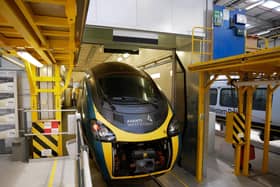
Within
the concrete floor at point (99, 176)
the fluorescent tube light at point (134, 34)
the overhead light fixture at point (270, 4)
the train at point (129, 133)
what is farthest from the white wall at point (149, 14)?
the overhead light fixture at point (270, 4)

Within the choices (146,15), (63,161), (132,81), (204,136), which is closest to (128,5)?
(146,15)

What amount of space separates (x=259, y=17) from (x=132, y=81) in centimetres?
738

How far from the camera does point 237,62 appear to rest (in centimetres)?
267

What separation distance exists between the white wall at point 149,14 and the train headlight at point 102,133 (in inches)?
71.6

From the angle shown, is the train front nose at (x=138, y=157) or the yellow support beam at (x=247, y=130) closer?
the train front nose at (x=138, y=157)

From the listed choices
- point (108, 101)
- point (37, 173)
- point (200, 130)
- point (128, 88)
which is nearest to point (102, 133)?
point (108, 101)

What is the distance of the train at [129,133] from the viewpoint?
2768 millimetres

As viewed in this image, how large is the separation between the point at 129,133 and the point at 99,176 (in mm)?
1559

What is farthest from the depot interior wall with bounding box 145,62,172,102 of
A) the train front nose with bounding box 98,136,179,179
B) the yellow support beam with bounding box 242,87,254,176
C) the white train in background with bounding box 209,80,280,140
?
the train front nose with bounding box 98,136,179,179

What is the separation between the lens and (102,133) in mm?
2760

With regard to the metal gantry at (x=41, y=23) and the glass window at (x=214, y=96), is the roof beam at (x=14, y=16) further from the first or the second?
the glass window at (x=214, y=96)

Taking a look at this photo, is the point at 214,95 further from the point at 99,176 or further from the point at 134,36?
the point at 99,176

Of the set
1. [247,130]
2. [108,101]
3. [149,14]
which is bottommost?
[247,130]

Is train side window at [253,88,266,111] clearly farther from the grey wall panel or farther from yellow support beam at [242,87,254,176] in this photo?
the grey wall panel
